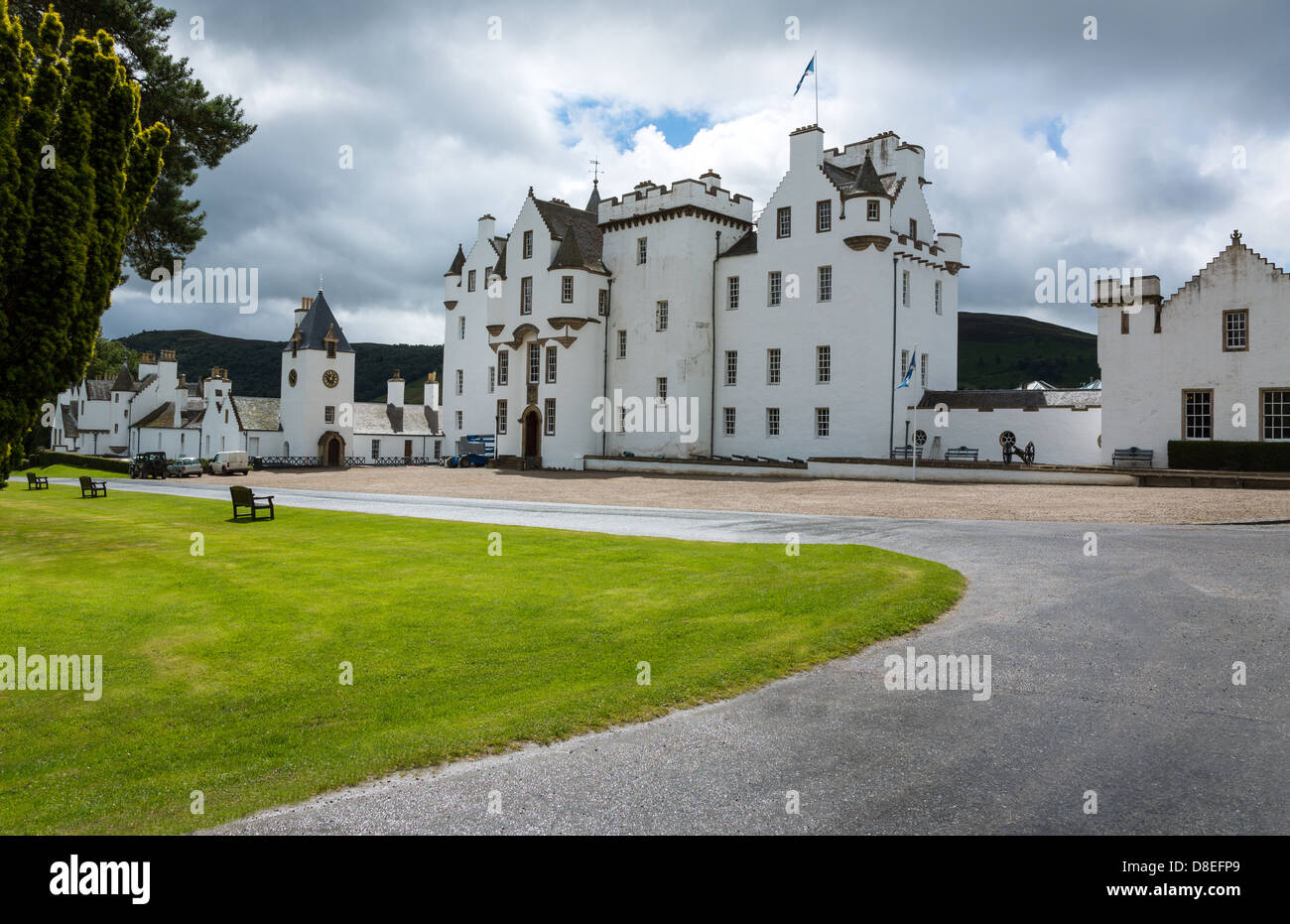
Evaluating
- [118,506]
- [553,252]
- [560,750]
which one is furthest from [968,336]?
[560,750]

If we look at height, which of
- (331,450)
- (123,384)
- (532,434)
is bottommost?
(331,450)

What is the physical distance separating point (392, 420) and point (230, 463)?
86.4 feet

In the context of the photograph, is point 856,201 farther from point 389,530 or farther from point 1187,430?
point 389,530

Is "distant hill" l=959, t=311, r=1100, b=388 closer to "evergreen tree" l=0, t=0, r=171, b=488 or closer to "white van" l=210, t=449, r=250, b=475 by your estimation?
"white van" l=210, t=449, r=250, b=475

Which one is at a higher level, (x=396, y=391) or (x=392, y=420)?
(x=396, y=391)

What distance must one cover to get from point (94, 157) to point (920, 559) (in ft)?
64.2

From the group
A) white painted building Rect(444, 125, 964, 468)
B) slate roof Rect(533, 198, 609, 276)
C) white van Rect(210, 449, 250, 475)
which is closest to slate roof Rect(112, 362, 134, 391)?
white van Rect(210, 449, 250, 475)

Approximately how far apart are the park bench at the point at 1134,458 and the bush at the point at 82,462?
60410 mm

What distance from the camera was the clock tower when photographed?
217 ft

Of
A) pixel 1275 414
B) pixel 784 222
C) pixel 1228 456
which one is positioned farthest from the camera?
pixel 784 222

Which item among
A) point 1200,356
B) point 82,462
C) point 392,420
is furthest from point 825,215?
point 82,462

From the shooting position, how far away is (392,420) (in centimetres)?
8081

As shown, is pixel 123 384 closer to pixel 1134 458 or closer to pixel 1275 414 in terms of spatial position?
pixel 1134 458

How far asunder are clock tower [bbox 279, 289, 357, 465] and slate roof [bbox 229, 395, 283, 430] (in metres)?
4.44
